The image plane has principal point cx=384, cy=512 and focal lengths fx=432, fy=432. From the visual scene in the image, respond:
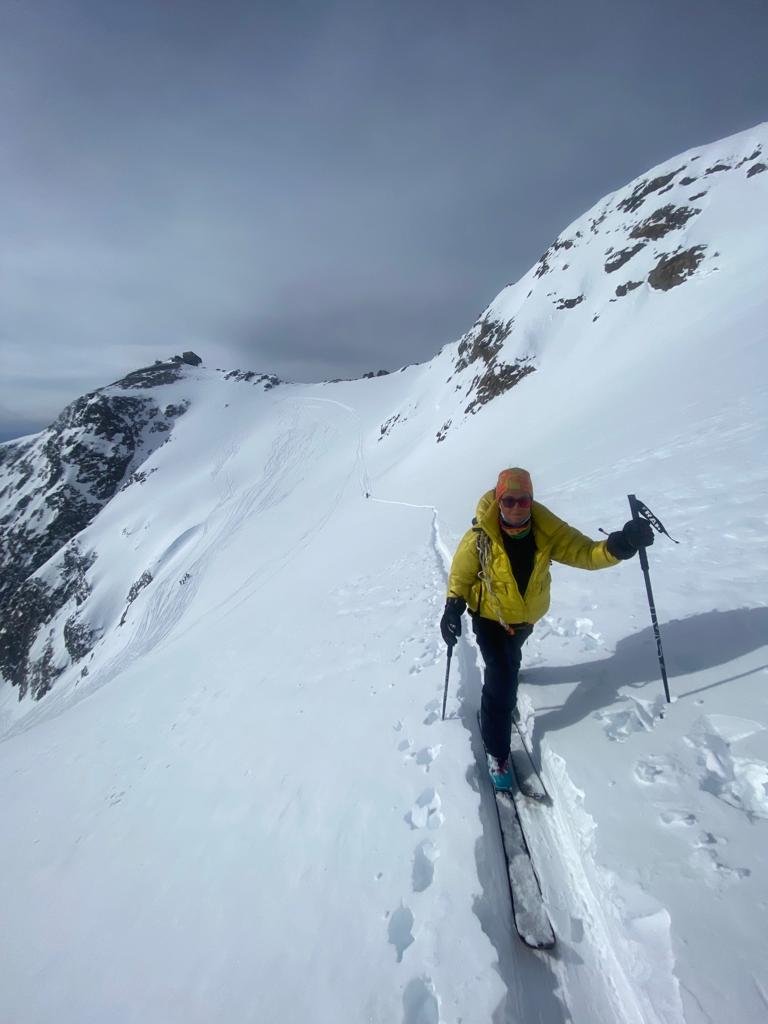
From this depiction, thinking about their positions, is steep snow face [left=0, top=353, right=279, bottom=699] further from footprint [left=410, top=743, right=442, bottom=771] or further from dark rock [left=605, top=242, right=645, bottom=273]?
footprint [left=410, top=743, right=442, bottom=771]

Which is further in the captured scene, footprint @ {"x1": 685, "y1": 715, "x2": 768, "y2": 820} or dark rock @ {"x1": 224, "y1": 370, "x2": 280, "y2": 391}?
dark rock @ {"x1": 224, "y1": 370, "x2": 280, "y2": 391}

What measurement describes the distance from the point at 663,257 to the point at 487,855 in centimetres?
3951

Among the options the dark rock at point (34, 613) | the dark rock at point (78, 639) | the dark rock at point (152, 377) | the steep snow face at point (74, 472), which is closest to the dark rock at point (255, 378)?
the steep snow face at point (74, 472)

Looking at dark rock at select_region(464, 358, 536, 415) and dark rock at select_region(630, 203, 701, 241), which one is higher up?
dark rock at select_region(630, 203, 701, 241)

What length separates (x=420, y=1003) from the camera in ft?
7.63

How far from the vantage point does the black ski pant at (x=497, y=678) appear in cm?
356

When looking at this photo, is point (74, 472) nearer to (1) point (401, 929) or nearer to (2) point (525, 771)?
(2) point (525, 771)

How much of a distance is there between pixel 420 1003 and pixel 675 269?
3780 centimetres

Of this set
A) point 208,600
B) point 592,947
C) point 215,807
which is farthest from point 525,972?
point 208,600

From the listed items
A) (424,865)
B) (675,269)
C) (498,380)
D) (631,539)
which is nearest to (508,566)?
(631,539)

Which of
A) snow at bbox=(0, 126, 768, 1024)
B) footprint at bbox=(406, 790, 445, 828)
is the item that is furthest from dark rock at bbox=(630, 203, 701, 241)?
footprint at bbox=(406, 790, 445, 828)

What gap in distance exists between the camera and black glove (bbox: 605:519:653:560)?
3344 millimetres

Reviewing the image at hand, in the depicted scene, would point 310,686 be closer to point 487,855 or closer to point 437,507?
point 487,855

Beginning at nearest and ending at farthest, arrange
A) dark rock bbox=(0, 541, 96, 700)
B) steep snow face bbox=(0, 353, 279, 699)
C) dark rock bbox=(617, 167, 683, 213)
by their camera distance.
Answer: dark rock bbox=(617, 167, 683, 213), dark rock bbox=(0, 541, 96, 700), steep snow face bbox=(0, 353, 279, 699)
